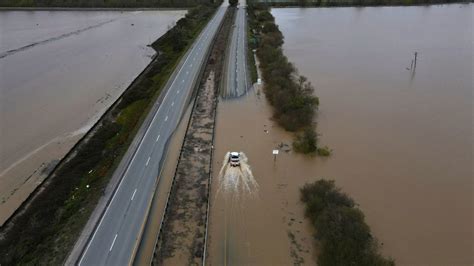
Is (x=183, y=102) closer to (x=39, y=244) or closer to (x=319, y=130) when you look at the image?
(x=319, y=130)

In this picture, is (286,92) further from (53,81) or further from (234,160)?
(53,81)

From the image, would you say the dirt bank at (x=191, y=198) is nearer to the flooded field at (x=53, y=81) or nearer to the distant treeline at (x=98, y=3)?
the flooded field at (x=53, y=81)

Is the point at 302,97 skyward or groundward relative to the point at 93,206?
skyward

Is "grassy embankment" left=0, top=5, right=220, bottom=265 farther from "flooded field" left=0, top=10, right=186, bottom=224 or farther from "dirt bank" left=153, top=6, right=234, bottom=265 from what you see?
"dirt bank" left=153, top=6, right=234, bottom=265

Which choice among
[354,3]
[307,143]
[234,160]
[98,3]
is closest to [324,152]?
[307,143]

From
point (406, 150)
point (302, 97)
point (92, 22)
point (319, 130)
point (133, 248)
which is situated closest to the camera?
point (133, 248)

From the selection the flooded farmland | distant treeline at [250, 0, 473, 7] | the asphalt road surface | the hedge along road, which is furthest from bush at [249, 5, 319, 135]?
distant treeline at [250, 0, 473, 7]

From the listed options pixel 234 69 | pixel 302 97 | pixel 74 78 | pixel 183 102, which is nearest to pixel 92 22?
pixel 74 78

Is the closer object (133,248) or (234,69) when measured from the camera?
(133,248)
